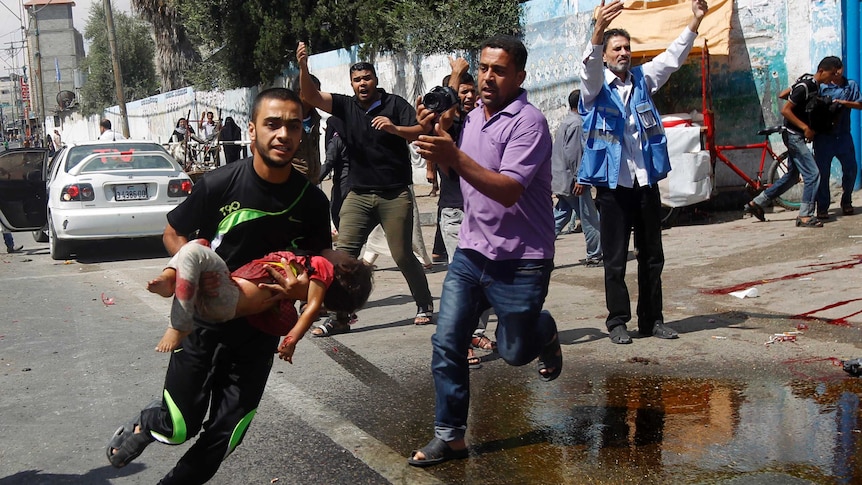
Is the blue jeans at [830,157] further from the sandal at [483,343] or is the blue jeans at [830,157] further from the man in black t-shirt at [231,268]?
the man in black t-shirt at [231,268]

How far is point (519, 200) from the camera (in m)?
4.43

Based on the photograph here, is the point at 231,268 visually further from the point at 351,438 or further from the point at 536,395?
the point at 536,395

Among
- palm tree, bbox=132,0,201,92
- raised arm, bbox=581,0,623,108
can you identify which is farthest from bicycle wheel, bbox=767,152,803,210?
palm tree, bbox=132,0,201,92

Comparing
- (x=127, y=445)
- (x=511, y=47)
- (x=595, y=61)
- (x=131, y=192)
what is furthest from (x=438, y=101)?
(x=131, y=192)

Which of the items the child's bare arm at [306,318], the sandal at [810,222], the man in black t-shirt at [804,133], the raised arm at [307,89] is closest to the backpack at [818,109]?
the man in black t-shirt at [804,133]

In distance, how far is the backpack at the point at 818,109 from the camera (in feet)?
34.2

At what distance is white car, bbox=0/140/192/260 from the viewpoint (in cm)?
1187

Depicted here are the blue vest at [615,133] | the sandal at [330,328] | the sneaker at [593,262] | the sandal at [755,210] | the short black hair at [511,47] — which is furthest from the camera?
the sandal at [755,210]

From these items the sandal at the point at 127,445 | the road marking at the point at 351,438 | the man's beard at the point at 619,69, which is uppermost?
the man's beard at the point at 619,69

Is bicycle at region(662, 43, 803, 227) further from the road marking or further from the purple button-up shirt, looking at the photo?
the purple button-up shirt

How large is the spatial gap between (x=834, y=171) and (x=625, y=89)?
6.71 meters

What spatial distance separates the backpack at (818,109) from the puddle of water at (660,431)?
18.9 ft

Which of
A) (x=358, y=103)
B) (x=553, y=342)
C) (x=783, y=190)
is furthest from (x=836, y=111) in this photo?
(x=553, y=342)

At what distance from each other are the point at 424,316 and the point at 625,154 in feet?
7.26
